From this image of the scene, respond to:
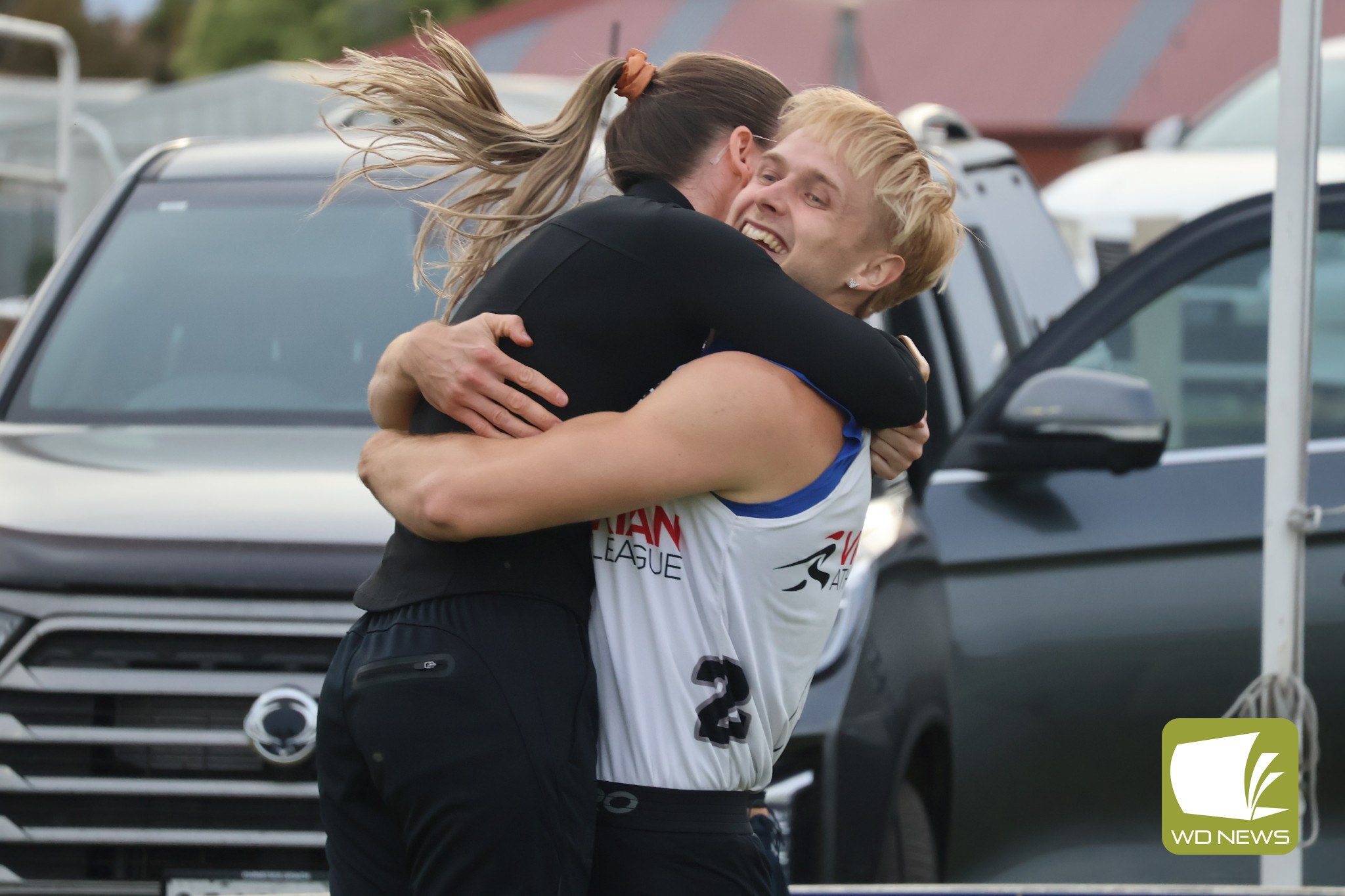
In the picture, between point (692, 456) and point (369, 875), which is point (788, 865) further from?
point (692, 456)

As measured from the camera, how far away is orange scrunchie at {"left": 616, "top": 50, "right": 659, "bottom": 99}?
1978mm

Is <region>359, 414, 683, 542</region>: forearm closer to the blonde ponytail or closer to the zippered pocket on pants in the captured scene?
the zippered pocket on pants

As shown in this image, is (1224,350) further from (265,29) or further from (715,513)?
(265,29)

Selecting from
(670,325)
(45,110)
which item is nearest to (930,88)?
(45,110)

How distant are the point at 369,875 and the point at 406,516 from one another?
1.38ft

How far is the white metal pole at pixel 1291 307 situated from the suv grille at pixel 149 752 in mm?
1667

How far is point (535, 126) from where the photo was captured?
6.74 feet

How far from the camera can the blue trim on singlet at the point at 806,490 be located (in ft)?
5.54

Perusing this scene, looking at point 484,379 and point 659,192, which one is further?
point 659,192

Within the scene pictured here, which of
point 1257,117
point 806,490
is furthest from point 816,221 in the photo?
point 1257,117

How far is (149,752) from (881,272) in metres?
1.66

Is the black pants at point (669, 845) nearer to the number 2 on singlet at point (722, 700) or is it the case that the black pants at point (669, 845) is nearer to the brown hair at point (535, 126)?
the number 2 on singlet at point (722, 700)

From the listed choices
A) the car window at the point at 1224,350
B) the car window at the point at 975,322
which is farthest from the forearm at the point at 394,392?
the car window at the point at 975,322

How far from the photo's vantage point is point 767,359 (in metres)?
1.70
